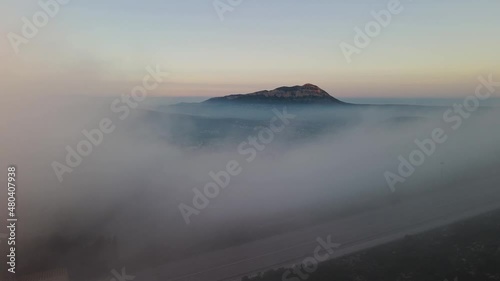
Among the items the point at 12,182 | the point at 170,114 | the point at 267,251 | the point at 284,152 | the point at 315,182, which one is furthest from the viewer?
the point at 315,182

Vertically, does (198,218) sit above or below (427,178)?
below

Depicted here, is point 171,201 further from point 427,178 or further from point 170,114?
point 427,178

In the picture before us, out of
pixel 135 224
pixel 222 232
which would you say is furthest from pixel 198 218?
pixel 135 224

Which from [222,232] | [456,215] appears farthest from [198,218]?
[456,215]

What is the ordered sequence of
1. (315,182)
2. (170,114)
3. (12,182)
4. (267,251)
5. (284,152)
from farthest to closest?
(315,182) < (284,152) < (170,114) < (267,251) < (12,182)

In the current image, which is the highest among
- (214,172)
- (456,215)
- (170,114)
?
(170,114)

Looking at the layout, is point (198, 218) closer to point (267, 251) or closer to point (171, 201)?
point (171, 201)

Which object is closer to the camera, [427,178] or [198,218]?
[198,218]
